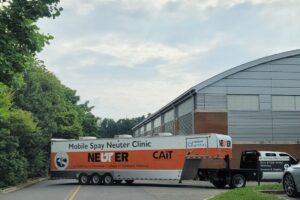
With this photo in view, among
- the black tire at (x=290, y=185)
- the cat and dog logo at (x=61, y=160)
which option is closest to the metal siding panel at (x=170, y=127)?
the cat and dog logo at (x=61, y=160)

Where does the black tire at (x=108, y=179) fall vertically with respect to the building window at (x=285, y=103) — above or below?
below

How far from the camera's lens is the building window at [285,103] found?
4609 centimetres

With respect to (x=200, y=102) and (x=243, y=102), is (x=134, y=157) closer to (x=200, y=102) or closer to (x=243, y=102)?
(x=200, y=102)

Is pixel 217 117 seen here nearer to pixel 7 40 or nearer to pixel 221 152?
pixel 221 152

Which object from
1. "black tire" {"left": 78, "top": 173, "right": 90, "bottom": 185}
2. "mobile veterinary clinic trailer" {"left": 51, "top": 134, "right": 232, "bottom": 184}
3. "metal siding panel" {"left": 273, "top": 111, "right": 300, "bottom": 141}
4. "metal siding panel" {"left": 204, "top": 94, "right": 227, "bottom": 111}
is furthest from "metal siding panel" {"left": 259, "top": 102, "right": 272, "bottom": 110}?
"black tire" {"left": 78, "top": 173, "right": 90, "bottom": 185}

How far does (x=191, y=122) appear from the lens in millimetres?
46188

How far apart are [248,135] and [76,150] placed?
16.1 metres

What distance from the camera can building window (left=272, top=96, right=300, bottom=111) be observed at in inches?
1815

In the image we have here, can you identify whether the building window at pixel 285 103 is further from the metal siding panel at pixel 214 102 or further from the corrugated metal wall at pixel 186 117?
the corrugated metal wall at pixel 186 117

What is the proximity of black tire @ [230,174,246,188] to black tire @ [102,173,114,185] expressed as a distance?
8.44 m

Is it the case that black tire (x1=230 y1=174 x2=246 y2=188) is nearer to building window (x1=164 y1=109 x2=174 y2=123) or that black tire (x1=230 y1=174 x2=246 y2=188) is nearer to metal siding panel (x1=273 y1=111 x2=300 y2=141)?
metal siding panel (x1=273 y1=111 x2=300 y2=141)

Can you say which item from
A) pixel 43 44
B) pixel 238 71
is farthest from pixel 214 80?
pixel 43 44

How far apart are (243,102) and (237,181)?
1526 cm

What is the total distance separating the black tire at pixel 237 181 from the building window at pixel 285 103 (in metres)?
15.9
